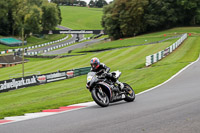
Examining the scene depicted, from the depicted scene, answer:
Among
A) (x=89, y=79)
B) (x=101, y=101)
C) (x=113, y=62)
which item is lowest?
(x=113, y=62)

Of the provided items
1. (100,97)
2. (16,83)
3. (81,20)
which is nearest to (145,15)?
(16,83)

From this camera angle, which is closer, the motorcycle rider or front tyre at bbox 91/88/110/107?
front tyre at bbox 91/88/110/107

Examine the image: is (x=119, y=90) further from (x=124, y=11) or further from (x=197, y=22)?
(x=197, y=22)

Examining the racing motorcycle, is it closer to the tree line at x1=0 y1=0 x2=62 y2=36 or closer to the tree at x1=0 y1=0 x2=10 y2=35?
the tree line at x1=0 y1=0 x2=62 y2=36

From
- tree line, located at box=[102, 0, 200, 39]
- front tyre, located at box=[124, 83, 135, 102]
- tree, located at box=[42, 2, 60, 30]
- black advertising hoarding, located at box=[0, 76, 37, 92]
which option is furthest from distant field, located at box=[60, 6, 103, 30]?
front tyre, located at box=[124, 83, 135, 102]

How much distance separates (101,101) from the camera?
1061 centimetres

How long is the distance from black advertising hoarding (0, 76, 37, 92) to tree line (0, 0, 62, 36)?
77.2 meters

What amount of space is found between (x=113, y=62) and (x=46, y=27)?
79.1 m

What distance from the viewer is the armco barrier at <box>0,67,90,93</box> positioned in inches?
1144

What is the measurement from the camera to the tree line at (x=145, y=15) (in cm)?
9250

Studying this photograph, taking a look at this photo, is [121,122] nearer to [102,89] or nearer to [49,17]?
[102,89]

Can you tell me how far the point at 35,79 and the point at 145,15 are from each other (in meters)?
68.3

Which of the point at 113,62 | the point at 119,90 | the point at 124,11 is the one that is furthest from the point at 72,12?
the point at 119,90

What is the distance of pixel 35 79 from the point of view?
32.6m
